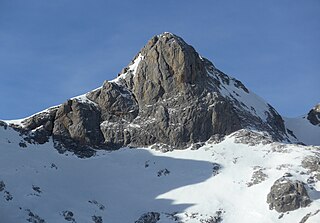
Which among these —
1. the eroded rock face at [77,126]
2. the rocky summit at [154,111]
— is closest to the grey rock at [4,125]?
the rocky summit at [154,111]

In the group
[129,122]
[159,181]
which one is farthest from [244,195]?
[129,122]

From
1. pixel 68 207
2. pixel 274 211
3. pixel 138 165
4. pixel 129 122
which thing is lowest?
pixel 274 211

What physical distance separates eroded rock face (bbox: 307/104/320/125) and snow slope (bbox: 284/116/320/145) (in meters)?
0.83

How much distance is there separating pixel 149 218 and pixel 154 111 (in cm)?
2742

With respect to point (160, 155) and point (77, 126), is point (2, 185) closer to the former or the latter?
point (77, 126)

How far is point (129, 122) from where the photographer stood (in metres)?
107

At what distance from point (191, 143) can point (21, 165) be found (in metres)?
25.8

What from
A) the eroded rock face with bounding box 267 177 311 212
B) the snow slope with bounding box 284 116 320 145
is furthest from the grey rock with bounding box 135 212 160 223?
the snow slope with bounding box 284 116 320 145

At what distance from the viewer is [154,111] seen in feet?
352

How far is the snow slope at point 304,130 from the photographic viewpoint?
129 metres

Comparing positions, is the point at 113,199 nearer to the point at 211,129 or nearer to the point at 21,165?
the point at 21,165

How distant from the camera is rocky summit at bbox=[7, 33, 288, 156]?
103 metres

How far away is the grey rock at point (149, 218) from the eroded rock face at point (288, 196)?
13.3 metres

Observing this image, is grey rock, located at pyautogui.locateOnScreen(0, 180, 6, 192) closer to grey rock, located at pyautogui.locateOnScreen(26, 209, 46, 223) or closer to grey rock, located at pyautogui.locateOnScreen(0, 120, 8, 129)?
grey rock, located at pyautogui.locateOnScreen(26, 209, 46, 223)
